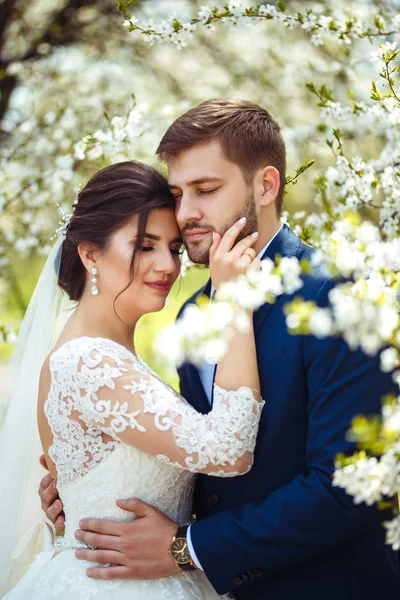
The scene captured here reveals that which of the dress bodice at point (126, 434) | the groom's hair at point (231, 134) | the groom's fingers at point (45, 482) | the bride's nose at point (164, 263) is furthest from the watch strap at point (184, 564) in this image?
the groom's hair at point (231, 134)

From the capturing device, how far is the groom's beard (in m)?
2.39

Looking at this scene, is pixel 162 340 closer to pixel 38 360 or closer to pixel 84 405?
pixel 84 405

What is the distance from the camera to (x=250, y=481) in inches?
89.0

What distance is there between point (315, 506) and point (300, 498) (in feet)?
0.16

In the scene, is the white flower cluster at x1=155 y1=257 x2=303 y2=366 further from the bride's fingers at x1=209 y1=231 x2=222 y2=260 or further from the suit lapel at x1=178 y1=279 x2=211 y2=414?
the suit lapel at x1=178 y1=279 x2=211 y2=414

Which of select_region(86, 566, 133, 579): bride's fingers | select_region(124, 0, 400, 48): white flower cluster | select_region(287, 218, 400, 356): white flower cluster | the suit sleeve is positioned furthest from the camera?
select_region(124, 0, 400, 48): white flower cluster

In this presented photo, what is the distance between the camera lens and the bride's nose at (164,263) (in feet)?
8.00

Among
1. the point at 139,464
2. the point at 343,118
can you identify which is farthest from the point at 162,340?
the point at 343,118

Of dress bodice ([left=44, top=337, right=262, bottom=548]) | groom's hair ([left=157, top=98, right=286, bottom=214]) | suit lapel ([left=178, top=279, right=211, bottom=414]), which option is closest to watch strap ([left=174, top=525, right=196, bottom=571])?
dress bodice ([left=44, top=337, right=262, bottom=548])

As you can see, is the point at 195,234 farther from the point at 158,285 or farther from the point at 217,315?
the point at 217,315

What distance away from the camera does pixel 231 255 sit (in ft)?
7.35

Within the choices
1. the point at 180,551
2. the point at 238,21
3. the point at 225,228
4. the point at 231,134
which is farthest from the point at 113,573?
the point at 238,21

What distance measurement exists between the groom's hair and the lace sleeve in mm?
782

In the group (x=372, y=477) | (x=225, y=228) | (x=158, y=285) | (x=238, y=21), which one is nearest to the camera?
(x=372, y=477)
